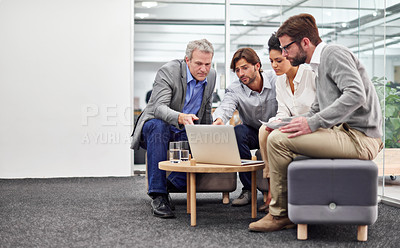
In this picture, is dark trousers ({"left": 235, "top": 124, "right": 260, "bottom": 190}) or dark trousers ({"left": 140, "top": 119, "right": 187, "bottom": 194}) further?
dark trousers ({"left": 235, "top": 124, "right": 260, "bottom": 190})

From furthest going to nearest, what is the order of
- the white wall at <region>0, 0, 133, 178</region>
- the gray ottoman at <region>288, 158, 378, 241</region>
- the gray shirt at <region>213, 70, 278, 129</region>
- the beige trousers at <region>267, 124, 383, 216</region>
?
1. the white wall at <region>0, 0, 133, 178</region>
2. the gray shirt at <region>213, 70, 278, 129</region>
3. the beige trousers at <region>267, 124, 383, 216</region>
4. the gray ottoman at <region>288, 158, 378, 241</region>

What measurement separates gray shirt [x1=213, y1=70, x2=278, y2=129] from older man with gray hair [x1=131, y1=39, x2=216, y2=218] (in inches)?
7.3

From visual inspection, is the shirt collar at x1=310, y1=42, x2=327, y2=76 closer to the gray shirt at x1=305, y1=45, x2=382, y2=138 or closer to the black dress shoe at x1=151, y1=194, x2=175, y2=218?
the gray shirt at x1=305, y1=45, x2=382, y2=138

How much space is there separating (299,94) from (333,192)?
0.85 metres

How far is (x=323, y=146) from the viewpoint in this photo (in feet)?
7.59

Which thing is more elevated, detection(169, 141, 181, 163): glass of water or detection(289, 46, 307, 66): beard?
detection(289, 46, 307, 66): beard

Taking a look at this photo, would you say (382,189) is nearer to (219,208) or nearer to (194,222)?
(219,208)

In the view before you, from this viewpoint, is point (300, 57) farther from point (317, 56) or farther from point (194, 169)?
point (194, 169)

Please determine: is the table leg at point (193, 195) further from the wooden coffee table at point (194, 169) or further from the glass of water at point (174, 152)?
the glass of water at point (174, 152)

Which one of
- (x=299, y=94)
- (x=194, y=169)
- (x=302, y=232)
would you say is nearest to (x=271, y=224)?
(x=302, y=232)

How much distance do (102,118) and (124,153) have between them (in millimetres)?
461

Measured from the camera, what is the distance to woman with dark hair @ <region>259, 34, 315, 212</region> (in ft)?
9.43

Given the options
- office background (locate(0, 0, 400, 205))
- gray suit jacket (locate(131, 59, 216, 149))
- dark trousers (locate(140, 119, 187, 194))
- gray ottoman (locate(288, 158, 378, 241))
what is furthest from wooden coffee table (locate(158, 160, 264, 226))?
office background (locate(0, 0, 400, 205))

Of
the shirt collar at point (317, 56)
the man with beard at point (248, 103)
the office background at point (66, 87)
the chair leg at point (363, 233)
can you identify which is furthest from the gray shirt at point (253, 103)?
the office background at point (66, 87)
